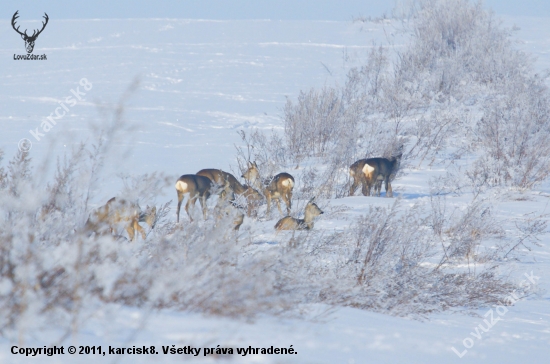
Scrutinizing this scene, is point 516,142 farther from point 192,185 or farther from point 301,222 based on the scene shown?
→ point 301,222

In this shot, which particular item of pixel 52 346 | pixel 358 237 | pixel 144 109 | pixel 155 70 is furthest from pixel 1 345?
pixel 155 70

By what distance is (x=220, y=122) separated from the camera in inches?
960

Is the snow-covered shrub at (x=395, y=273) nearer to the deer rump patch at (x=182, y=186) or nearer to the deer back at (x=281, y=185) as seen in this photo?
the deer back at (x=281, y=185)

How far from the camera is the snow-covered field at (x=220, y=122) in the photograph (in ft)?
8.27

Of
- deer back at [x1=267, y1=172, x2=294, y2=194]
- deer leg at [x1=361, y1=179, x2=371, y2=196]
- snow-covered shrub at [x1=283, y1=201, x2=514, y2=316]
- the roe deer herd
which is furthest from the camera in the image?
deer leg at [x1=361, y1=179, x2=371, y2=196]

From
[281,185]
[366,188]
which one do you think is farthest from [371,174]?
[281,185]

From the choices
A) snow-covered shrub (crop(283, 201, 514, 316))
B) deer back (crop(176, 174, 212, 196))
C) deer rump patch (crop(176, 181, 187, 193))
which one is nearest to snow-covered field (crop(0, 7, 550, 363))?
snow-covered shrub (crop(283, 201, 514, 316))

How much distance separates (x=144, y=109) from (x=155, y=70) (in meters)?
6.20

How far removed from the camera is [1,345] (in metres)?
2.14

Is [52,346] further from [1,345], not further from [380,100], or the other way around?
[380,100]

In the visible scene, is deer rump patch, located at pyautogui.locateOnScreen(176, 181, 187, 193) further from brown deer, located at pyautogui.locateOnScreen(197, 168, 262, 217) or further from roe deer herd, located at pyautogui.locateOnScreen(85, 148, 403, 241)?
brown deer, located at pyautogui.locateOnScreen(197, 168, 262, 217)

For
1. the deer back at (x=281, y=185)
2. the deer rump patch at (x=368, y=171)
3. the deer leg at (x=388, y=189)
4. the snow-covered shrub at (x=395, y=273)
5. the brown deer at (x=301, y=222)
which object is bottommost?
the snow-covered shrub at (x=395, y=273)

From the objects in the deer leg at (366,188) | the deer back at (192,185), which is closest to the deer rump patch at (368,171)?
the deer leg at (366,188)

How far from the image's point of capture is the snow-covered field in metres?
2.52
